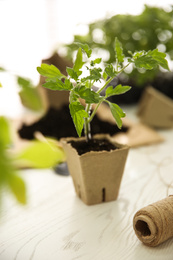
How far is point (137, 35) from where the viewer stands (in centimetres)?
140

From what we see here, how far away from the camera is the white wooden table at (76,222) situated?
0.58 metres

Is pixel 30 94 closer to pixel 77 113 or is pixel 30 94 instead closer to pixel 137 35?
pixel 77 113

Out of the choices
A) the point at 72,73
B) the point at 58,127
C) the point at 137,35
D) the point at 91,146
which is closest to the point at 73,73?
the point at 72,73

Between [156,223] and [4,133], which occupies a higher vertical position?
[4,133]

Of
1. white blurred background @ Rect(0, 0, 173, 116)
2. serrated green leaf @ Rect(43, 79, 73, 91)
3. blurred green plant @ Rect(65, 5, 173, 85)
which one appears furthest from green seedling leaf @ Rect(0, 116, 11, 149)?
white blurred background @ Rect(0, 0, 173, 116)

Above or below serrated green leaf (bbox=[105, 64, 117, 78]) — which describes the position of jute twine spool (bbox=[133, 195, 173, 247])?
below

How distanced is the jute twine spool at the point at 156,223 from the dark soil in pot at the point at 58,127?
1.82ft

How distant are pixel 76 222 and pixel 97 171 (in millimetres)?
136

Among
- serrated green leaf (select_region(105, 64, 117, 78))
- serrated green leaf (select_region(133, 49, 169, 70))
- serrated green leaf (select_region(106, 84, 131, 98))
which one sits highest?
serrated green leaf (select_region(133, 49, 169, 70))

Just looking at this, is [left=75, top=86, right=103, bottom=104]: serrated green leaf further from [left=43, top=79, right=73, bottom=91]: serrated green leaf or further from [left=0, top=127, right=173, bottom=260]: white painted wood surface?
[left=0, top=127, right=173, bottom=260]: white painted wood surface

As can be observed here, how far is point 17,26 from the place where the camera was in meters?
2.30

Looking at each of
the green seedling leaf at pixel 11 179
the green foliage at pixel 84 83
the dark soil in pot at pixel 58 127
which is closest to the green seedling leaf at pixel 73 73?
the green foliage at pixel 84 83

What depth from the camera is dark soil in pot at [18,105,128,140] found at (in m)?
1.12

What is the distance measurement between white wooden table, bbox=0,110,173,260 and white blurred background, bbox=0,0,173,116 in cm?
143
